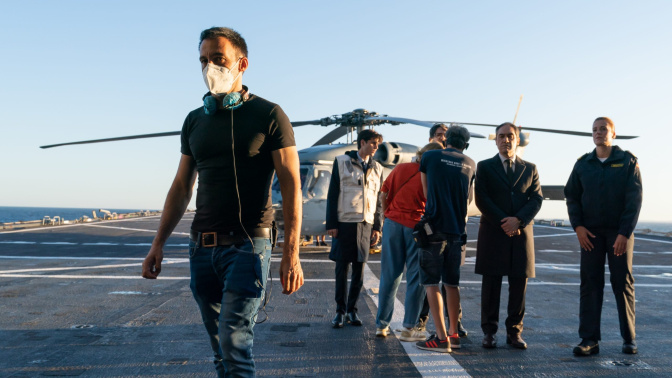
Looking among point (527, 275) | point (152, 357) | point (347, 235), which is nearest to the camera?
point (152, 357)

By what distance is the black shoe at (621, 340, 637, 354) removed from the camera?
4402 mm

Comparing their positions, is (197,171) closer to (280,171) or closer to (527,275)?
(280,171)

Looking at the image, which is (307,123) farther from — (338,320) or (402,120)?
(338,320)

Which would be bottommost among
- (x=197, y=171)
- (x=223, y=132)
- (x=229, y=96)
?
(x=197, y=171)

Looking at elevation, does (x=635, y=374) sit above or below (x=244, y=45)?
below

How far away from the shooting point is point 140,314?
5.64 meters

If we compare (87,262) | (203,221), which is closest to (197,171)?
(203,221)

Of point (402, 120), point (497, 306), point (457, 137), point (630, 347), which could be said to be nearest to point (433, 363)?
point (497, 306)

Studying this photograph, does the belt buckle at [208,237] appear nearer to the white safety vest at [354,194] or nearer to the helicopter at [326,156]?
the white safety vest at [354,194]

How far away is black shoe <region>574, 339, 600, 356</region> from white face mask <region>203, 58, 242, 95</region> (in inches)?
138

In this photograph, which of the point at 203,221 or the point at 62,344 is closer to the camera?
the point at 203,221

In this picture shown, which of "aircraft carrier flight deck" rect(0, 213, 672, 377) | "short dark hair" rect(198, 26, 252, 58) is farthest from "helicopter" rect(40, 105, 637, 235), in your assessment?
"short dark hair" rect(198, 26, 252, 58)

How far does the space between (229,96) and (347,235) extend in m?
3.18

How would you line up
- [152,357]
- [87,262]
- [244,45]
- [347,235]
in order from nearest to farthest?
[244,45] < [152,357] < [347,235] < [87,262]
